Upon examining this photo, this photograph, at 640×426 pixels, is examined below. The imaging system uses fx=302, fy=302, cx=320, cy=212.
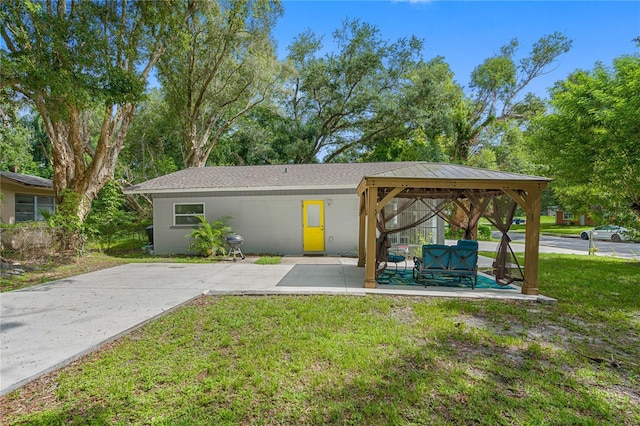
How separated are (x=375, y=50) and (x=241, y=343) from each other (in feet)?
70.9

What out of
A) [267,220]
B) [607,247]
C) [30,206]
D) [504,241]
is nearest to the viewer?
[504,241]

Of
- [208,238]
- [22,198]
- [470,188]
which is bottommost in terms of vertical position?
[208,238]

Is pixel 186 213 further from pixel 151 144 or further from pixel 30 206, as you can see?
pixel 151 144

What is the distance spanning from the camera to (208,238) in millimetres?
10633

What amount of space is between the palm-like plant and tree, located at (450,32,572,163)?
17145mm

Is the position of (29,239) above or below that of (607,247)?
above

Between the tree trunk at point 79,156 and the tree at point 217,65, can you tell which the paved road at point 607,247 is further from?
the tree trunk at point 79,156

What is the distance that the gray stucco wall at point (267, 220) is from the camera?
1132 centimetres

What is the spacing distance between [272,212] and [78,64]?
22.7 ft

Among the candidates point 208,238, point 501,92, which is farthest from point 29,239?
point 501,92

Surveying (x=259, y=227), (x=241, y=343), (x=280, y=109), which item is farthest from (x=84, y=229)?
(x=280, y=109)

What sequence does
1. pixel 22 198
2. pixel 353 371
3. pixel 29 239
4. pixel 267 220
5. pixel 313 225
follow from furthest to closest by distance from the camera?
pixel 22 198
pixel 267 220
pixel 313 225
pixel 29 239
pixel 353 371

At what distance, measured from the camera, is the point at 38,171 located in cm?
2773

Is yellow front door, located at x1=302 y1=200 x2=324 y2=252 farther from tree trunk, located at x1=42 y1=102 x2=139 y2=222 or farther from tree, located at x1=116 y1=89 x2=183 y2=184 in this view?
tree, located at x1=116 y1=89 x2=183 y2=184
